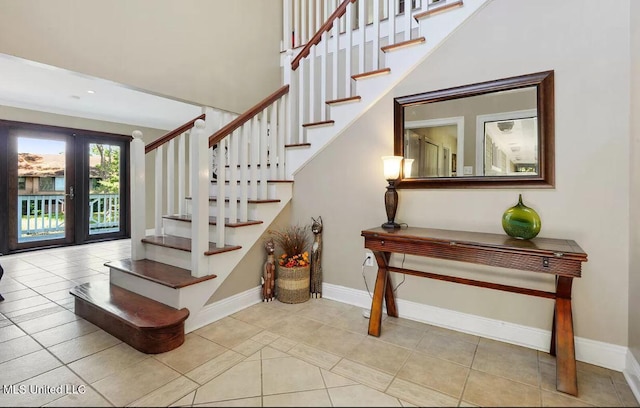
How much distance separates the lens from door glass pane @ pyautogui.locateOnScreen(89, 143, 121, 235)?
548 cm

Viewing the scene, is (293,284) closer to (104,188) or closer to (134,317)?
(134,317)

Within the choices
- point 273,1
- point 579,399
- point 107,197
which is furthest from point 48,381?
point 107,197

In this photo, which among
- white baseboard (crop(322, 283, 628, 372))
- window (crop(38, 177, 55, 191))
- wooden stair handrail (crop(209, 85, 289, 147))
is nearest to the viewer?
white baseboard (crop(322, 283, 628, 372))

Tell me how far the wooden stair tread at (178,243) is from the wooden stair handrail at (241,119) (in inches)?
31.3

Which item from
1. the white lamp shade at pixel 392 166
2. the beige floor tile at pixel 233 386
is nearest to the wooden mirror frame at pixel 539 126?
the white lamp shade at pixel 392 166

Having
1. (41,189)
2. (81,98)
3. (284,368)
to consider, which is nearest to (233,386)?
(284,368)

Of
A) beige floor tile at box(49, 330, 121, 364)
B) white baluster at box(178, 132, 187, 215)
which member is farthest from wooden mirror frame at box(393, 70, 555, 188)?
beige floor tile at box(49, 330, 121, 364)

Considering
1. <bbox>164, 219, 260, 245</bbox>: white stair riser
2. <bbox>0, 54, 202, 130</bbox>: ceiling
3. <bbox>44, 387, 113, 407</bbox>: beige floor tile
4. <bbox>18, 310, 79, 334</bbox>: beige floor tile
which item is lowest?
<bbox>44, 387, 113, 407</bbox>: beige floor tile

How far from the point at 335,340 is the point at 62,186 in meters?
5.52

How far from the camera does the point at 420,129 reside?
2.33 m

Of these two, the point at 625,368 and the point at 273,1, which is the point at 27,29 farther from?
the point at 625,368

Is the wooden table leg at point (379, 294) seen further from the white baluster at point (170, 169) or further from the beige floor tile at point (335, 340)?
the white baluster at point (170, 169)

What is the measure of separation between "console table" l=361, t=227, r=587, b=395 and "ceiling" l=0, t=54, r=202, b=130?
2.87 meters

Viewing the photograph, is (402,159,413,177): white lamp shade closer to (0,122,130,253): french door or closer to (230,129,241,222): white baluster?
(230,129,241,222): white baluster
